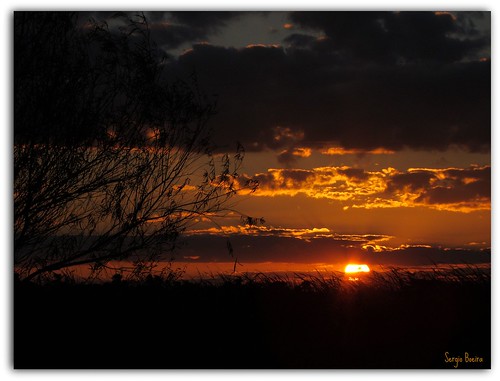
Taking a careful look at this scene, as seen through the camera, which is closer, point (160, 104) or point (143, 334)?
point (143, 334)

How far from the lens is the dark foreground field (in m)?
10.3

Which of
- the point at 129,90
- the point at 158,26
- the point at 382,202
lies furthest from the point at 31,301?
the point at 382,202

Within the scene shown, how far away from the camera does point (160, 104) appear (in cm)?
1158

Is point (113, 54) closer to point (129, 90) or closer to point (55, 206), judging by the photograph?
point (129, 90)

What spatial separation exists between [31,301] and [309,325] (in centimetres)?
359

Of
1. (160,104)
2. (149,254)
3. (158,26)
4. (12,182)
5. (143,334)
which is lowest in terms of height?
(143,334)

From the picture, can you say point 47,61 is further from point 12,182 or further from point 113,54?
point 12,182

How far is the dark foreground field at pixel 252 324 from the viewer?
1031 centimetres

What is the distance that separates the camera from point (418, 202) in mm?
10992

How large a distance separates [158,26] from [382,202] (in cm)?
384

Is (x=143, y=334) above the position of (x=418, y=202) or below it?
below

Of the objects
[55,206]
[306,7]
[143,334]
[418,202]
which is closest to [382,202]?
[418,202]

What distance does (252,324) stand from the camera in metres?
10.7

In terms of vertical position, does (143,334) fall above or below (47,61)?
below
